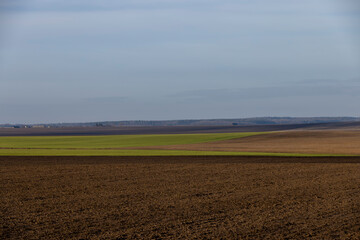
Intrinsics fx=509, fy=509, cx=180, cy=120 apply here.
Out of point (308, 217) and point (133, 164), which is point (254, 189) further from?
point (133, 164)

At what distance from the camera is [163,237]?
1183 centimetres

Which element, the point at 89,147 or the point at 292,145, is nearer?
the point at 292,145

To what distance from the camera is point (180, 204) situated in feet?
54.6

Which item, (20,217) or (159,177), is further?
(159,177)

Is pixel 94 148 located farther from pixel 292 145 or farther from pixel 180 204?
pixel 180 204

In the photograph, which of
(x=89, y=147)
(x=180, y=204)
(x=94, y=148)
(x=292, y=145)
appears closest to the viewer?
(x=180, y=204)

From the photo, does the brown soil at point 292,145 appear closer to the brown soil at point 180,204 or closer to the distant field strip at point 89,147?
the distant field strip at point 89,147

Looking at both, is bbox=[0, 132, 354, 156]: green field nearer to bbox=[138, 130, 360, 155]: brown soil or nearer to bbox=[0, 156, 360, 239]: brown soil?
bbox=[138, 130, 360, 155]: brown soil

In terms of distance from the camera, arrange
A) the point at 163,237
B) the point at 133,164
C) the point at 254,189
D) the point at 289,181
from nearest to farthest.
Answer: the point at 163,237 → the point at 254,189 → the point at 289,181 → the point at 133,164

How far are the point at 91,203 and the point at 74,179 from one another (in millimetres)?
7970

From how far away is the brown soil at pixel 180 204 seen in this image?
12.4 metres

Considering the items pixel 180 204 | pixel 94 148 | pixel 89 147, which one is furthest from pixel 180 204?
pixel 89 147

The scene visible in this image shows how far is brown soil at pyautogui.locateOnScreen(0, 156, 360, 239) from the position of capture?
40.8ft

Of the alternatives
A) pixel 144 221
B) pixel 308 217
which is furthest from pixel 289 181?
pixel 144 221
